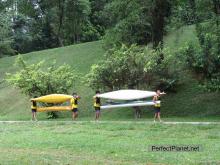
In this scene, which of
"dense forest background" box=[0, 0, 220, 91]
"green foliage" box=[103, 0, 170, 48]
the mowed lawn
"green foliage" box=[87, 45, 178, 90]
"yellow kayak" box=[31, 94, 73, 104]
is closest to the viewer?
the mowed lawn

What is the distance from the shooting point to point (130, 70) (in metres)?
31.1

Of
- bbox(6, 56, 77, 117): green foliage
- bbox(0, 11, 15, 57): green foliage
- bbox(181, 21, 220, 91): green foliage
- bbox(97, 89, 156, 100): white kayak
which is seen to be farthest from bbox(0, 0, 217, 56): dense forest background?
bbox(97, 89, 156, 100): white kayak

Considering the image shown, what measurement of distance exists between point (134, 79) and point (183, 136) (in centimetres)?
1187

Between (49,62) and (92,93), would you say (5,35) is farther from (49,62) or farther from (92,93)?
(92,93)

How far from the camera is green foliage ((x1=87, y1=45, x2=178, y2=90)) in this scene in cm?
3114

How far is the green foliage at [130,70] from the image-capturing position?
102 ft

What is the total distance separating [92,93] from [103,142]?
Answer: 66.3 feet

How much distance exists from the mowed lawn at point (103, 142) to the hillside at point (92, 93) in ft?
20.0

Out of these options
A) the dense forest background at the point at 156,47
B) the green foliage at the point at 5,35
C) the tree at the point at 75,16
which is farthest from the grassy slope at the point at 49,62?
the tree at the point at 75,16

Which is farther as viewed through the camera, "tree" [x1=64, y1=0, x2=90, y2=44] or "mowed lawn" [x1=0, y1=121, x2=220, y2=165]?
"tree" [x1=64, y1=0, x2=90, y2=44]

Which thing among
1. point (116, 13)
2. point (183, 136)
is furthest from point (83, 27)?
point (183, 136)

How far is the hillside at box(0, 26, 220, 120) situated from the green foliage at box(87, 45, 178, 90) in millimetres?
1876

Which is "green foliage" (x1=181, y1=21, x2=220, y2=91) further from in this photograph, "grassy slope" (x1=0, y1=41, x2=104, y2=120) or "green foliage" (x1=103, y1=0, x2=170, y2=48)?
"grassy slope" (x1=0, y1=41, x2=104, y2=120)

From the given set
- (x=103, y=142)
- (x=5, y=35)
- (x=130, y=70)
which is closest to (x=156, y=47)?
(x=130, y=70)
